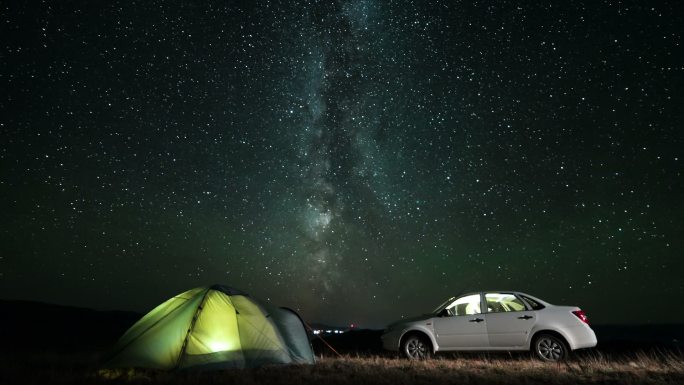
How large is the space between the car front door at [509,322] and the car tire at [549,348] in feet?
0.95

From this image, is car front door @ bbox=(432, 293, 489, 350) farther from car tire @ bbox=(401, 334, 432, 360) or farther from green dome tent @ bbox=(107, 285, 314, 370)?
green dome tent @ bbox=(107, 285, 314, 370)

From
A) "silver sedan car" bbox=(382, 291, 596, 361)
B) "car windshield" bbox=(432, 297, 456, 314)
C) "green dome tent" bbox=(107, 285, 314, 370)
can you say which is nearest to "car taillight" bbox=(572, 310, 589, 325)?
"silver sedan car" bbox=(382, 291, 596, 361)

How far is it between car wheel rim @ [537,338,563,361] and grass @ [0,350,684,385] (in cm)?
28

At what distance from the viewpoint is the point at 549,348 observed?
968 centimetres

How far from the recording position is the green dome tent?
809cm

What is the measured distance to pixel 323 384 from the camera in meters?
6.48

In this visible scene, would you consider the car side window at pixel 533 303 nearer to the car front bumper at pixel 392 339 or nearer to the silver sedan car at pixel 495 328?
the silver sedan car at pixel 495 328

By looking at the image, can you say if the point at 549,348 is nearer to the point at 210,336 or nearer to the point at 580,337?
the point at 580,337

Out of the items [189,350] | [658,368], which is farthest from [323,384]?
[658,368]

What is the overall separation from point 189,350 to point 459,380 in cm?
496

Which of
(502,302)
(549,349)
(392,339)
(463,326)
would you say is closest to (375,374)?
(463,326)

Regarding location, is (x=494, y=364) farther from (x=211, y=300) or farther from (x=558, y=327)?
(x=211, y=300)

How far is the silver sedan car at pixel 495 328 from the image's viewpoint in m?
9.55

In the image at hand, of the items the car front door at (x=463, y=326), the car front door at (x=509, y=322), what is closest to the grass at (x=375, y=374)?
the car front door at (x=509, y=322)
